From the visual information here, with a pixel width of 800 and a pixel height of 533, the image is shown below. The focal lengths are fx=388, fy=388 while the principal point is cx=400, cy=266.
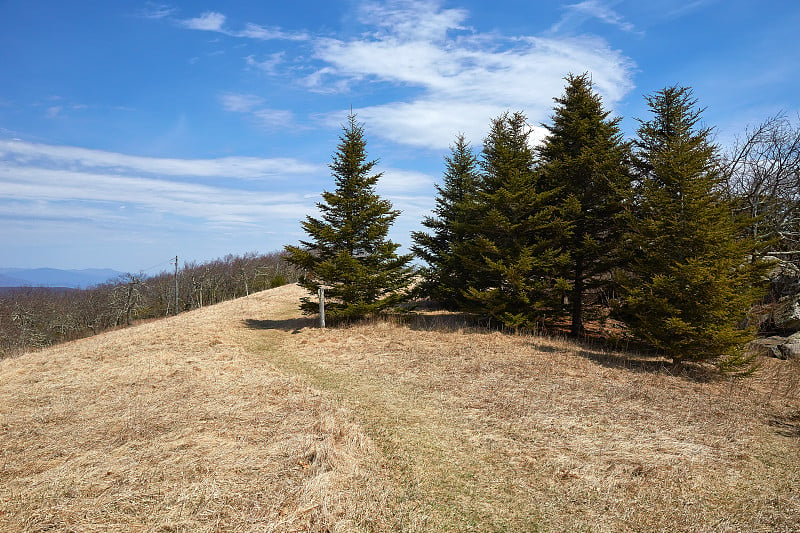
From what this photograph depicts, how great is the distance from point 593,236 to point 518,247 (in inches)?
115

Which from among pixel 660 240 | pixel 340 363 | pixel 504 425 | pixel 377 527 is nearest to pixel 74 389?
pixel 340 363

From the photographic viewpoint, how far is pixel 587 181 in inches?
586

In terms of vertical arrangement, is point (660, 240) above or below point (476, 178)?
below

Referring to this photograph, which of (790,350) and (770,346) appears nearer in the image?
(790,350)

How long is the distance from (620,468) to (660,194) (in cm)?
861

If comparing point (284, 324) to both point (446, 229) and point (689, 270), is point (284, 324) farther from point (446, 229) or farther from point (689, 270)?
point (689, 270)

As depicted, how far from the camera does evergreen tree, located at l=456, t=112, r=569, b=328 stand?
1452cm

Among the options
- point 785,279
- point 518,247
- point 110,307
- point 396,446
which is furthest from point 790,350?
point 110,307

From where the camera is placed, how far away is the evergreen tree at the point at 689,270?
32.7ft

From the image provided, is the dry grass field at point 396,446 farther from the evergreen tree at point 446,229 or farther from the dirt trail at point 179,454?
the evergreen tree at point 446,229

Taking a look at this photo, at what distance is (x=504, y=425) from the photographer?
22.9 ft

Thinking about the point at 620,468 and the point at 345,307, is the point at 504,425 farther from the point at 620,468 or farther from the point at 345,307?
the point at 345,307

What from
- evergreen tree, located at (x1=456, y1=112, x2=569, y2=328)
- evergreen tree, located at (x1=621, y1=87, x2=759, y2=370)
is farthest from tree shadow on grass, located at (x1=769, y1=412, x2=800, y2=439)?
evergreen tree, located at (x1=456, y1=112, x2=569, y2=328)

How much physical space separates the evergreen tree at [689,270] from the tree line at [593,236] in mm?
36
